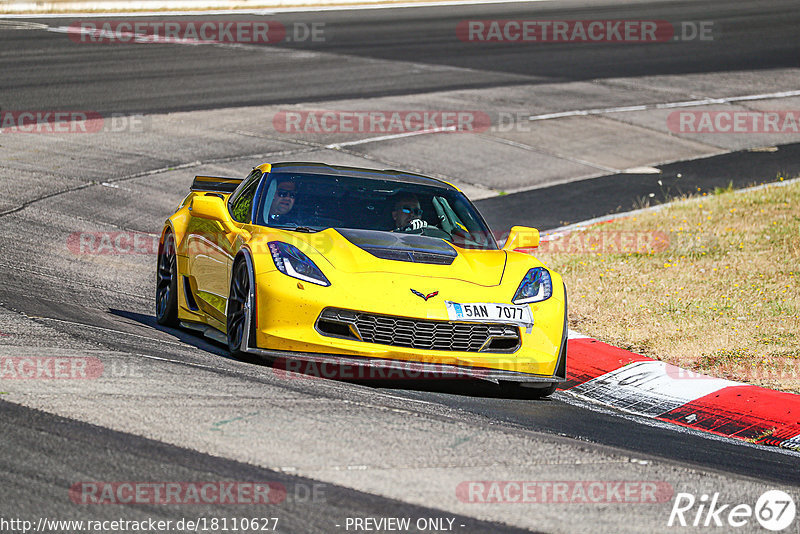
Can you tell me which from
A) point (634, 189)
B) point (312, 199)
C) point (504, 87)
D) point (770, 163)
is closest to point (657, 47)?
point (504, 87)

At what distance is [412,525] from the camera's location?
4.38 m

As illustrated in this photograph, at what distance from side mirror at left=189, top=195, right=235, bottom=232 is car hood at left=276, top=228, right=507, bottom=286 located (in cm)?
71

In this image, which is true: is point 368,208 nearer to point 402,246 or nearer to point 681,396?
point 402,246

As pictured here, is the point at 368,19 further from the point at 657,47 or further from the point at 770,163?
the point at 770,163

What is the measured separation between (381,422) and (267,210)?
2.92 metres

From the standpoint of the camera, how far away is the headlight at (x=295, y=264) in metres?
7.12
